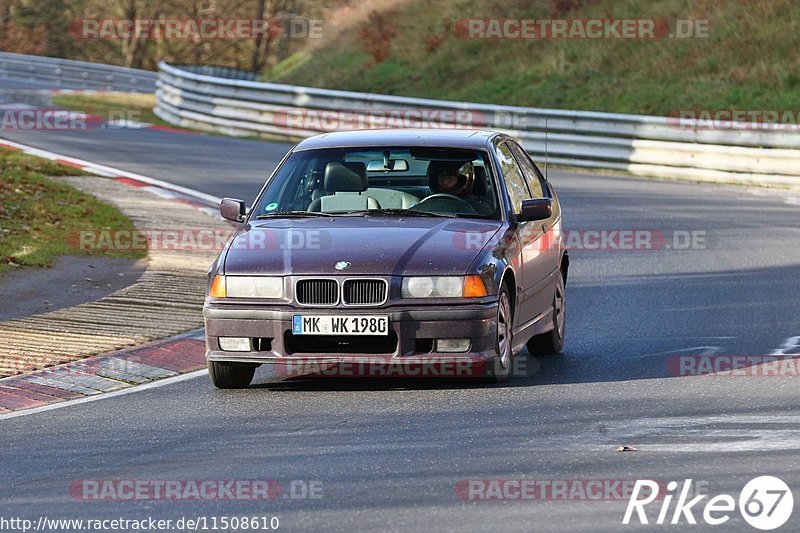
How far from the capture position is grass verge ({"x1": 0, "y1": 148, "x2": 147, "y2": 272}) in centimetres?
1527

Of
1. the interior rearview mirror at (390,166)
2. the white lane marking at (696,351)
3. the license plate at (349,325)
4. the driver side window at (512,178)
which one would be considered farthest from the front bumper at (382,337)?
the white lane marking at (696,351)

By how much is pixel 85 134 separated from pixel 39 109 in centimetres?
499

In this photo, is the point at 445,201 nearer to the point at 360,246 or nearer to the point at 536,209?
the point at 536,209

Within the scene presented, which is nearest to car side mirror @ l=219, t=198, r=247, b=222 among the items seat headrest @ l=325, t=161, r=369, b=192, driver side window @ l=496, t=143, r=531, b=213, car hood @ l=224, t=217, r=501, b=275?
car hood @ l=224, t=217, r=501, b=275

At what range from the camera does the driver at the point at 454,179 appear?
32.9ft

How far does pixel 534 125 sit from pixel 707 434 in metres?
19.8

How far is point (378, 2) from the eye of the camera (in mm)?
42125

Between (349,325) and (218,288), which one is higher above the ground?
(218,288)

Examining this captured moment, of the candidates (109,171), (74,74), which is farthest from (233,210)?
(74,74)

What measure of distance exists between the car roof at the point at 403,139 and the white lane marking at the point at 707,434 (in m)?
2.86

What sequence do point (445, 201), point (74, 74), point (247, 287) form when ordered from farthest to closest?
point (74, 74) < point (445, 201) < point (247, 287)

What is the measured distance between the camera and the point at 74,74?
40438 mm

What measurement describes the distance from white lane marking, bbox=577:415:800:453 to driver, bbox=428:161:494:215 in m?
2.46

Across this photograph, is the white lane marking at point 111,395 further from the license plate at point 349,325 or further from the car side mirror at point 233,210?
the license plate at point 349,325
